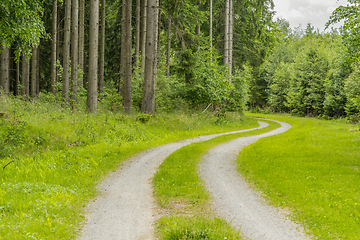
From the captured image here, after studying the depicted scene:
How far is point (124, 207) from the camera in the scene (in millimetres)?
7141

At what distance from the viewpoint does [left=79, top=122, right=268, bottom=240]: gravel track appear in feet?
18.8

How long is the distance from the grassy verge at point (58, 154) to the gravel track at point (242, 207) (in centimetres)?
379

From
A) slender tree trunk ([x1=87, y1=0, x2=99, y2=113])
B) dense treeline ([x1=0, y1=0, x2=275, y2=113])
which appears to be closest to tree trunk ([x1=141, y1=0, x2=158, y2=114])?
dense treeline ([x1=0, y1=0, x2=275, y2=113])

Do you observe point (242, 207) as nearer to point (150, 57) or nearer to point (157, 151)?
point (157, 151)

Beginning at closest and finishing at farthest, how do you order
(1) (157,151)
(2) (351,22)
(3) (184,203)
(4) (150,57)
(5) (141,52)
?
(3) (184,203)
(2) (351,22)
(1) (157,151)
(4) (150,57)
(5) (141,52)

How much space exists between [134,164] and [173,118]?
9356 mm

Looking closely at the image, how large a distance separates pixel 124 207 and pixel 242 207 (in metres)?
3.31

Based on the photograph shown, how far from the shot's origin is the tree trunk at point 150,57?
1786cm

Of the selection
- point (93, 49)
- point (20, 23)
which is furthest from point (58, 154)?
point (93, 49)

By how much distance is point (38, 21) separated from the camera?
11102mm

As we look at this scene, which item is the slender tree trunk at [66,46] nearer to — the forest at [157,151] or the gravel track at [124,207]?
the forest at [157,151]

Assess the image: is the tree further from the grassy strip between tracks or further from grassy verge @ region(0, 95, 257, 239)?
grassy verge @ region(0, 95, 257, 239)

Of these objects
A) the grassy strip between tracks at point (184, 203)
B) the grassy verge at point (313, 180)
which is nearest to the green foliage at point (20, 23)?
the grassy strip between tracks at point (184, 203)

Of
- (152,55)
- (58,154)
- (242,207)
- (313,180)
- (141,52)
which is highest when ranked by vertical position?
(141,52)
